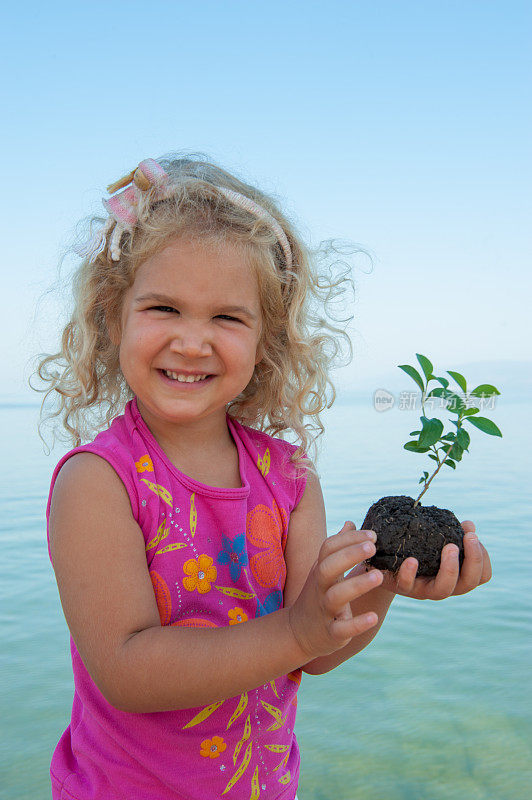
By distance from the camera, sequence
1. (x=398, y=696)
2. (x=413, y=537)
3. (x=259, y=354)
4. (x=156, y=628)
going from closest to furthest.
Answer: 1. (x=156, y=628)
2. (x=413, y=537)
3. (x=259, y=354)
4. (x=398, y=696)

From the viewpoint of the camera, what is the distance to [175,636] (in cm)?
155

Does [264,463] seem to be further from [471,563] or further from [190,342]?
[471,563]

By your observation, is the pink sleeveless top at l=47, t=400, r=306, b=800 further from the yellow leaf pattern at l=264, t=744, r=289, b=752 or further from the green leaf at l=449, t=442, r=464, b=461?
the green leaf at l=449, t=442, r=464, b=461

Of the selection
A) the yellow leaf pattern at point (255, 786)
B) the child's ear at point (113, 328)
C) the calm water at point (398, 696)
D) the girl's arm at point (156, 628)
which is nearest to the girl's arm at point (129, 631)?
the girl's arm at point (156, 628)

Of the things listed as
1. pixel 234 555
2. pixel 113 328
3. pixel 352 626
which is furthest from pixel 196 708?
pixel 113 328

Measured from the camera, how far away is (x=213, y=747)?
1.81m

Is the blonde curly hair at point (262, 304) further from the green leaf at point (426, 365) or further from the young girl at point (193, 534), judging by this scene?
the green leaf at point (426, 365)

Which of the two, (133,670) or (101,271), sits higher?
(101,271)

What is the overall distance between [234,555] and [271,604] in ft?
0.63

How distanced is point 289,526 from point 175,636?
0.61m

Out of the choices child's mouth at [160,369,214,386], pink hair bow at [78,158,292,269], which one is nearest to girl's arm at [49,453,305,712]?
child's mouth at [160,369,214,386]

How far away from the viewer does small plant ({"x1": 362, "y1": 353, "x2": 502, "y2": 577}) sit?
1.67 metres

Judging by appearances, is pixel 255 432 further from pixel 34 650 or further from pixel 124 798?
pixel 34 650

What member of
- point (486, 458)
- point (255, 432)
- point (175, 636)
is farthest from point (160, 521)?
point (486, 458)
